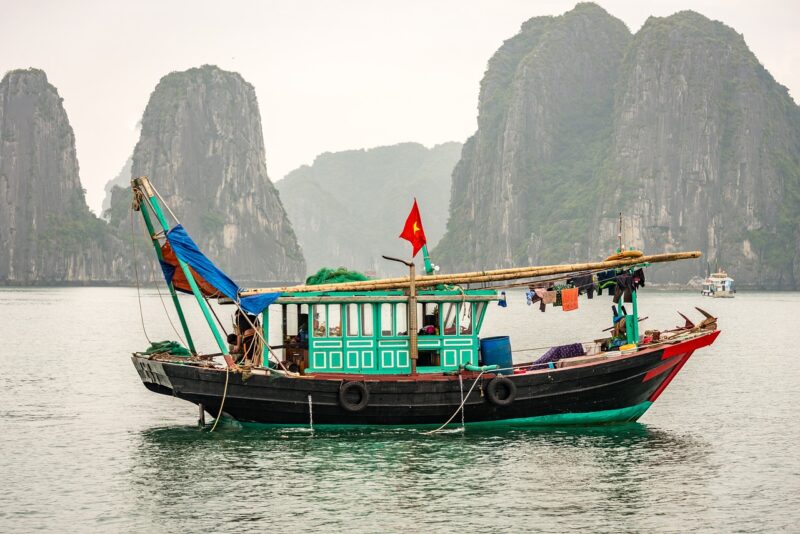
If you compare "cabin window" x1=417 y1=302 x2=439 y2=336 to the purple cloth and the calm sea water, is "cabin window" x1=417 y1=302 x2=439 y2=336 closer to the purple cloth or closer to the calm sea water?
the calm sea water

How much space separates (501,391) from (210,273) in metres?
A: 7.87

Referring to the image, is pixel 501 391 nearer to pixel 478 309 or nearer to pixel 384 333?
pixel 478 309

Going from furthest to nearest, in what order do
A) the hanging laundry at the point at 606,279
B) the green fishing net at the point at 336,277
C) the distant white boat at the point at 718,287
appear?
the distant white boat at the point at 718,287 < the hanging laundry at the point at 606,279 < the green fishing net at the point at 336,277

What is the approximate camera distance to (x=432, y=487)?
21.8m

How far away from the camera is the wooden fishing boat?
25781 mm

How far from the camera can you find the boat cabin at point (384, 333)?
86.2 ft

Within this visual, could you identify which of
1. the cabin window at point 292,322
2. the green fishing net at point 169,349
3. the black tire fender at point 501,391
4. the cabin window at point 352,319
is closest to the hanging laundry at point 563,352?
the black tire fender at point 501,391

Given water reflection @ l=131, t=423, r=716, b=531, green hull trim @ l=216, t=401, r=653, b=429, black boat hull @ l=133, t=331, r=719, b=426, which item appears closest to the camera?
water reflection @ l=131, t=423, r=716, b=531

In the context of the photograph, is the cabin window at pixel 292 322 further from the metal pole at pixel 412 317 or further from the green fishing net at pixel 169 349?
the metal pole at pixel 412 317

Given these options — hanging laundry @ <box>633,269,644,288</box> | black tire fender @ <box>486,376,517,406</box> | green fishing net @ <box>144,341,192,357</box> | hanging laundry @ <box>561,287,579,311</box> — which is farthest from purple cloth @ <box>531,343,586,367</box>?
green fishing net @ <box>144,341,192,357</box>

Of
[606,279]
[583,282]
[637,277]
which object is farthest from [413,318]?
[637,277]

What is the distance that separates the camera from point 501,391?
26.4 m

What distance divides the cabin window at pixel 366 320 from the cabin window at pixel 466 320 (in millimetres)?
2280

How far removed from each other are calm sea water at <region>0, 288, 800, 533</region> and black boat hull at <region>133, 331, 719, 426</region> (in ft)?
1.86
